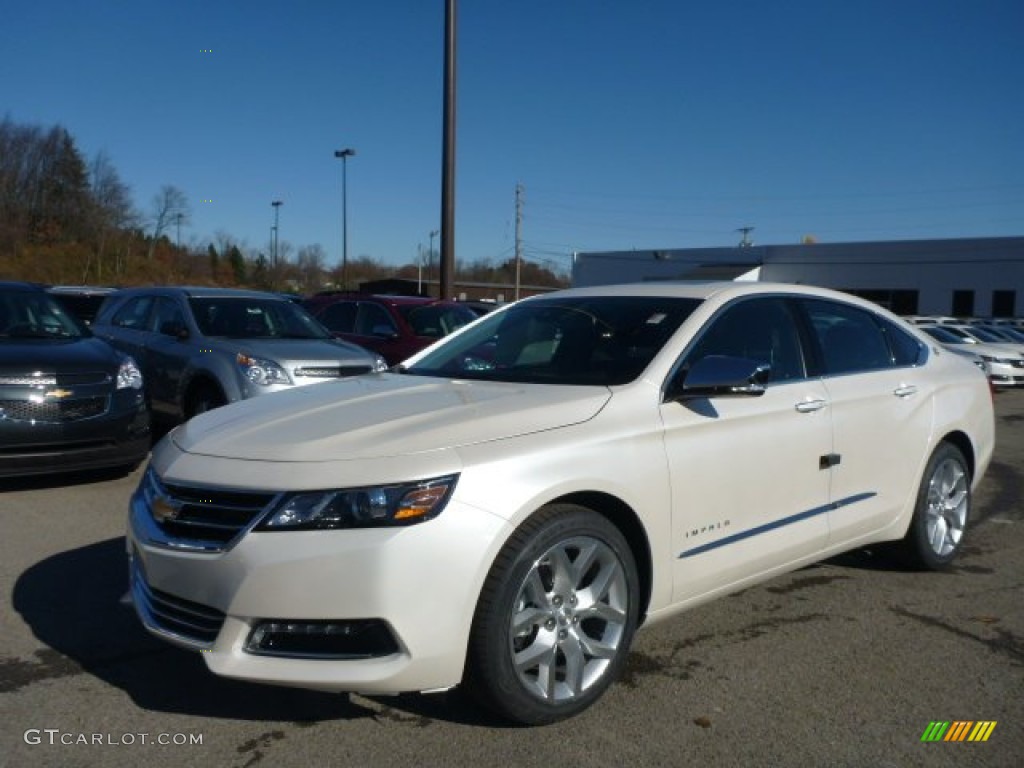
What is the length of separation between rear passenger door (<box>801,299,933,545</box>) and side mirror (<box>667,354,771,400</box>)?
35.9 inches

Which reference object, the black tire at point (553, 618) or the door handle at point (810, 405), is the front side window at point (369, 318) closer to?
the door handle at point (810, 405)

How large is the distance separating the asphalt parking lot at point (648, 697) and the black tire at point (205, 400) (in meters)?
3.50

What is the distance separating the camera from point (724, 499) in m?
3.94

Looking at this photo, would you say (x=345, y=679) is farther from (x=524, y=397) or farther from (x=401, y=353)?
(x=401, y=353)

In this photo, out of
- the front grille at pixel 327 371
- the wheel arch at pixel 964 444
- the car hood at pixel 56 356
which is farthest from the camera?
the front grille at pixel 327 371

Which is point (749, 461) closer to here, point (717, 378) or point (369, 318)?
point (717, 378)

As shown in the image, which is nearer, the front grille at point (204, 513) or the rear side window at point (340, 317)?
the front grille at point (204, 513)

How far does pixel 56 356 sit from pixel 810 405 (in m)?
5.58

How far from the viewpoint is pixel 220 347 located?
343 inches

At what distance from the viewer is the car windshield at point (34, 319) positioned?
7.75 m

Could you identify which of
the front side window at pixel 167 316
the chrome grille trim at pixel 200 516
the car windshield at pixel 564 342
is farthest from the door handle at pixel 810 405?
the front side window at pixel 167 316

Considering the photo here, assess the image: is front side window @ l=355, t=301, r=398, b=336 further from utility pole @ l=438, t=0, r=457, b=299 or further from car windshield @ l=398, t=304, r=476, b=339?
utility pole @ l=438, t=0, r=457, b=299

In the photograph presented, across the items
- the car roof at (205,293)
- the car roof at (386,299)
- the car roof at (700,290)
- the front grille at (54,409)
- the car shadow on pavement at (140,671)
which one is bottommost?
the car shadow on pavement at (140,671)

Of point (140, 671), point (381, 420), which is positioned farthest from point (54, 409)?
point (381, 420)
